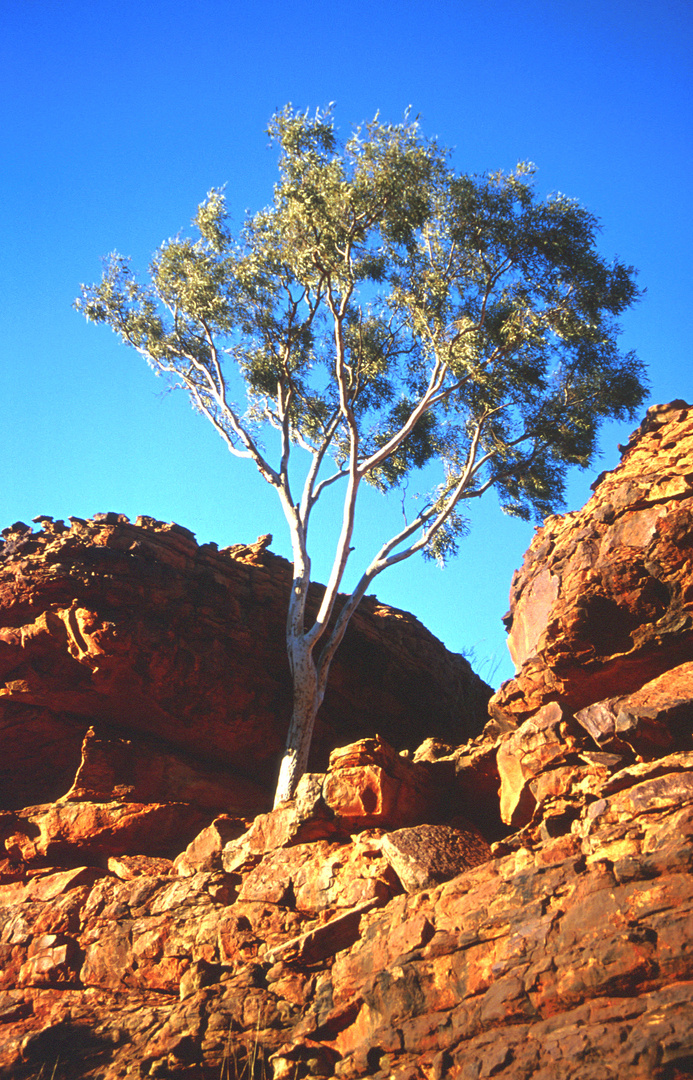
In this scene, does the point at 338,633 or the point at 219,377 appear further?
the point at 219,377

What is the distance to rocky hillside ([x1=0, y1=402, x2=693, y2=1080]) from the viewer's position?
22.6 feet

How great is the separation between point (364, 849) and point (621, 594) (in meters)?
5.16

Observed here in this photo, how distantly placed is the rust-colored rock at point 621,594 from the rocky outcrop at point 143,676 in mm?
5929

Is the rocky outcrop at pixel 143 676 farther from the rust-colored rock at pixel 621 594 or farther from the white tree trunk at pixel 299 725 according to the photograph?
the rust-colored rock at pixel 621 594

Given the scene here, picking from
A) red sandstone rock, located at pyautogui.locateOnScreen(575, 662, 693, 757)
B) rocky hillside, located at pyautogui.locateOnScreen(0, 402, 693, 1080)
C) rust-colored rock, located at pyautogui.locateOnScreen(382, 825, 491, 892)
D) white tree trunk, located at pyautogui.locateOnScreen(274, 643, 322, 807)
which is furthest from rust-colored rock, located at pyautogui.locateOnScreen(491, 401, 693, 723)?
white tree trunk, located at pyautogui.locateOnScreen(274, 643, 322, 807)

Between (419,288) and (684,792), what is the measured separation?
1300cm

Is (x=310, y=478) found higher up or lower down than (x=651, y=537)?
higher up

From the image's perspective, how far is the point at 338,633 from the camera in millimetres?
14891

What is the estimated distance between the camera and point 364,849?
34.0ft

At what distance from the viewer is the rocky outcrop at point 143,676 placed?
45.7 ft

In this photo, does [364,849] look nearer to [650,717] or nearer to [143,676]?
[650,717]

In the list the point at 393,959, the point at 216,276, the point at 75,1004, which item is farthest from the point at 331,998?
the point at 216,276

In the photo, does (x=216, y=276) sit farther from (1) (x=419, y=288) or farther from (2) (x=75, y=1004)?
(2) (x=75, y=1004)

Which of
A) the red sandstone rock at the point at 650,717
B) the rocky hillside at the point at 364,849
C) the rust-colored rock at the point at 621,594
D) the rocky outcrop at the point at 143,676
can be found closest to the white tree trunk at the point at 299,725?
the rocky hillside at the point at 364,849
